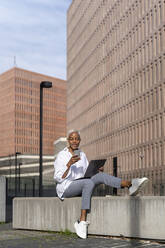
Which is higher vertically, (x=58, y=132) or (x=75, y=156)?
(x=58, y=132)

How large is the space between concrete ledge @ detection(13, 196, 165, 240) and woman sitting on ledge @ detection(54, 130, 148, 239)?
21 cm

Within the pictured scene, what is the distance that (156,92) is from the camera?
58.2 meters

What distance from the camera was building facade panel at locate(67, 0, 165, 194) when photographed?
58594 millimetres

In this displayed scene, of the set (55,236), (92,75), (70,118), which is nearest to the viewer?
(55,236)

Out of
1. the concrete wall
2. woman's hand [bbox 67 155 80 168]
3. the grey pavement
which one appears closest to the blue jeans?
woman's hand [bbox 67 155 80 168]

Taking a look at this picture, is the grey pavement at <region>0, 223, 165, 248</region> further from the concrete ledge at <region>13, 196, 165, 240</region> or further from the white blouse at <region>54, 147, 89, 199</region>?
the white blouse at <region>54, 147, 89, 199</region>

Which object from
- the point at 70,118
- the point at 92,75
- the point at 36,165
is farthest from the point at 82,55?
the point at 36,165

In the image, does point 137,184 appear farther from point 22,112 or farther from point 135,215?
point 22,112

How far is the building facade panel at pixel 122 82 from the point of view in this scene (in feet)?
192

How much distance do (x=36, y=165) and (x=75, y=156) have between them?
381 ft

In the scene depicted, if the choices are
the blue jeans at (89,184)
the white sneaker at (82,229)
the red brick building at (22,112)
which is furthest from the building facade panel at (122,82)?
the red brick building at (22,112)

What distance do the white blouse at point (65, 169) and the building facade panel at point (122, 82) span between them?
1424 inches

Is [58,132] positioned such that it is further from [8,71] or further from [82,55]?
[82,55]

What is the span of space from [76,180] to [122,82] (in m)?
63.4
